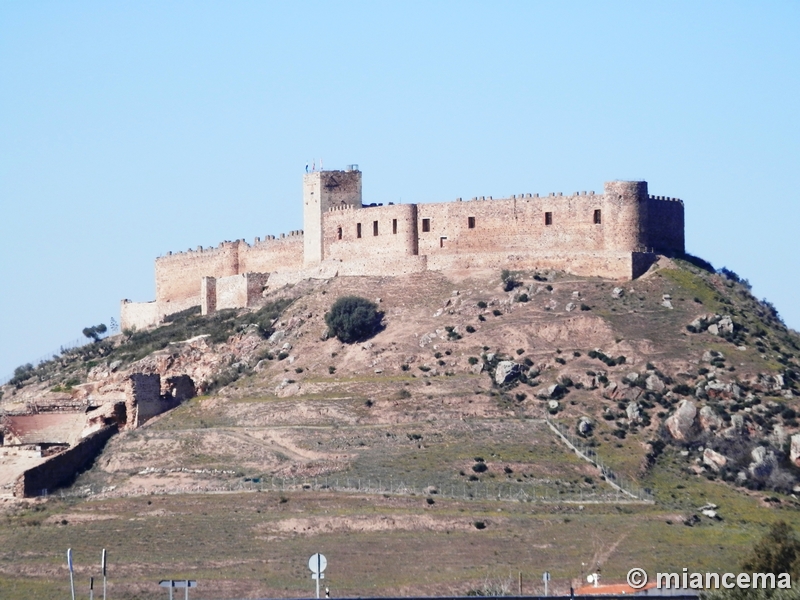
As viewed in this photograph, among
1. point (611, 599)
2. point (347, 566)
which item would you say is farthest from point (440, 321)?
point (611, 599)

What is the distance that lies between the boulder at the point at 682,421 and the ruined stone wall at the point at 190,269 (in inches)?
1100

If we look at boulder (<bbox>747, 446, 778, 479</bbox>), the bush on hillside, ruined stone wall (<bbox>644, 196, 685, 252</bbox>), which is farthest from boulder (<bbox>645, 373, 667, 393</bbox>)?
the bush on hillside

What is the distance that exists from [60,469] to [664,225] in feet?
81.2

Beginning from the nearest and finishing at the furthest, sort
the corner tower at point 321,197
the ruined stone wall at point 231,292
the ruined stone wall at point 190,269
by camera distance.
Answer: the corner tower at point 321,197 → the ruined stone wall at point 231,292 → the ruined stone wall at point 190,269

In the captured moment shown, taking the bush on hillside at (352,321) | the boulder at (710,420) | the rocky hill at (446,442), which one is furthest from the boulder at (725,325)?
the bush on hillside at (352,321)

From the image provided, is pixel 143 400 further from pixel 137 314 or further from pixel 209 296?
pixel 137 314

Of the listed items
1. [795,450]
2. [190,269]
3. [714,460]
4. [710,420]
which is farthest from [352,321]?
[190,269]

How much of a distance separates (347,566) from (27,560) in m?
9.35

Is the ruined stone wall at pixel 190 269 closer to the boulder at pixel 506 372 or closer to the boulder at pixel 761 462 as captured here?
the boulder at pixel 506 372

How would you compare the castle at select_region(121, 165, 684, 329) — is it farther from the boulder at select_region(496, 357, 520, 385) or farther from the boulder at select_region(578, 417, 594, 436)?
the boulder at select_region(578, 417, 594, 436)

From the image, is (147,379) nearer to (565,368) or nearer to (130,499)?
(130,499)

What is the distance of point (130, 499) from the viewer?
5475cm

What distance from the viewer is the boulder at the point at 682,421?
56531 millimetres

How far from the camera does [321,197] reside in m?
72.5
